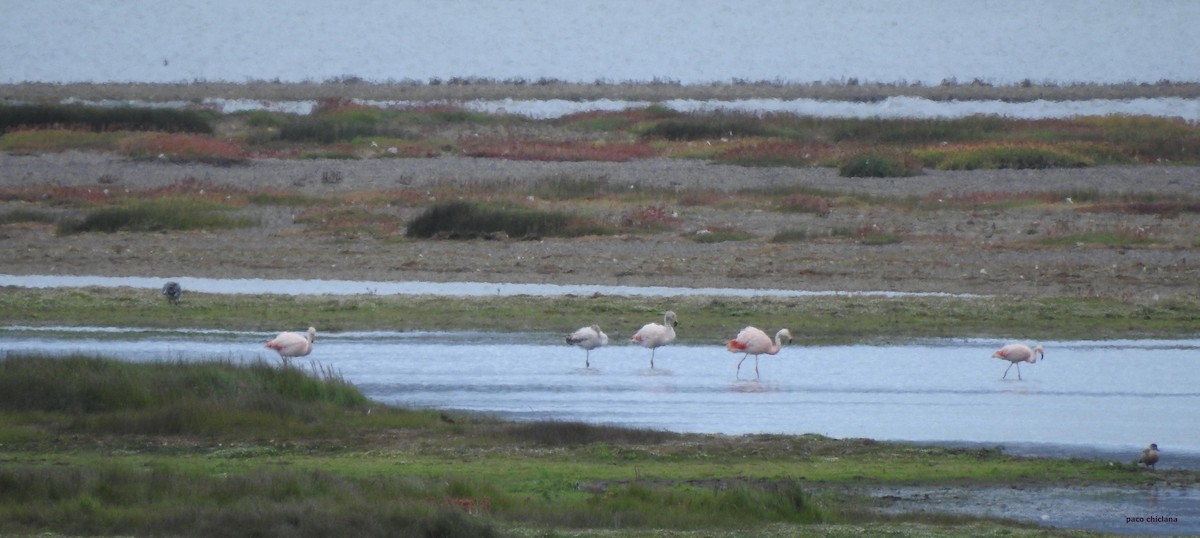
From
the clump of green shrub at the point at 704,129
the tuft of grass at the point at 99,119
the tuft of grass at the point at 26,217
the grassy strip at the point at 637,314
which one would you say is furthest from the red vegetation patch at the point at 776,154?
the grassy strip at the point at 637,314

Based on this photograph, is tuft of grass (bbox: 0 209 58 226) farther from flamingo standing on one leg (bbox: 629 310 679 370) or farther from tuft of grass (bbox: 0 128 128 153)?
flamingo standing on one leg (bbox: 629 310 679 370)

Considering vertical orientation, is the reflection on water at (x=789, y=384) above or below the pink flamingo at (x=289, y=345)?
below

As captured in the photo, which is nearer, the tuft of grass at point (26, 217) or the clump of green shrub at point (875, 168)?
the tuft of grass at point (26, 217)

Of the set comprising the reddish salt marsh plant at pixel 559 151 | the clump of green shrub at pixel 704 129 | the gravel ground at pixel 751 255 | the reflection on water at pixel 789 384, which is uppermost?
the clump of green shrub at pixel 704 129

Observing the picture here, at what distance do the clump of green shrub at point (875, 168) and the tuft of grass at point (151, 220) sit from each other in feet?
→ 47.6

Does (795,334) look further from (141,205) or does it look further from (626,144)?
(626,144)

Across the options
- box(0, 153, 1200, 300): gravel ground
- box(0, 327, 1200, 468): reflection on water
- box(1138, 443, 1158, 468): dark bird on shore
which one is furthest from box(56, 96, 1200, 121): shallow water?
box(1138, 443, 1158, 468): dark bird on shore

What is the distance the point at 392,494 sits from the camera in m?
10.4

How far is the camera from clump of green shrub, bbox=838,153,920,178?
37.8 m

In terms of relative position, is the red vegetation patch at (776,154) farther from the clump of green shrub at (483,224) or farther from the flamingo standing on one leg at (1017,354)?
the flamingo standing on one leg at (1017,354)

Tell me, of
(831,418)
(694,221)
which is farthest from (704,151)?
(831,418)

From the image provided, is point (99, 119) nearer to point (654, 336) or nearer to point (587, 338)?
point (587, 338)

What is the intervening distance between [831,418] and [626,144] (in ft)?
99.6

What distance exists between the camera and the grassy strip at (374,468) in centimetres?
989
